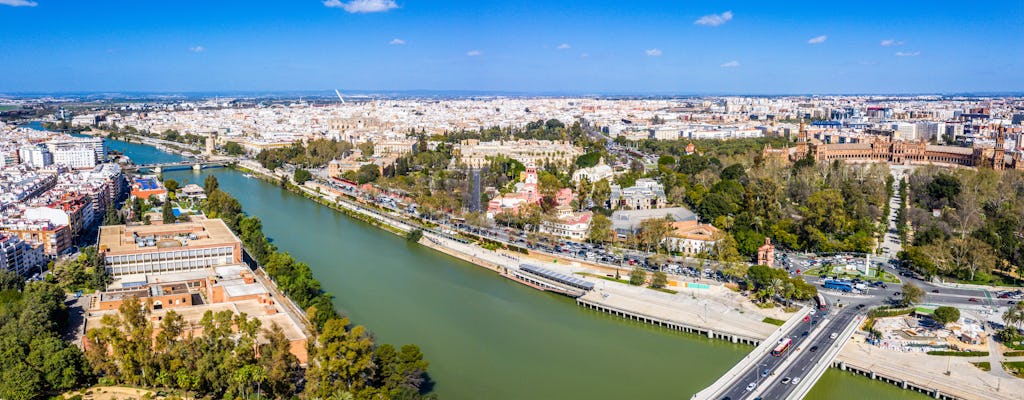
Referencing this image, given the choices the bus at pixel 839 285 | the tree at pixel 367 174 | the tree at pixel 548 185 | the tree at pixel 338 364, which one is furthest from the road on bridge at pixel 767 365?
the tree at pixel 367 174

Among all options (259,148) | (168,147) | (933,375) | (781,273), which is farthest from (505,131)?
(933,375)

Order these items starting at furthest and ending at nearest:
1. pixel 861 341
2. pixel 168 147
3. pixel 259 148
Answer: pixel 168 147 < pixel 259 148 < pixel 861 341

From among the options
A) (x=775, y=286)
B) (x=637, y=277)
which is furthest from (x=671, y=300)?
(x=775, y=286)

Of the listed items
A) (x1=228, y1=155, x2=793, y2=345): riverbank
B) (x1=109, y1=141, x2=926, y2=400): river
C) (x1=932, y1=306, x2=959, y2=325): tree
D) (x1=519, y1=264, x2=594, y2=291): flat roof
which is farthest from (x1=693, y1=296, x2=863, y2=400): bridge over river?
(x1=519, y1=264, x2=594, y2=291): flat roof

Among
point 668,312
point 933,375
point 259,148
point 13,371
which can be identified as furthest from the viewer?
point 259,148

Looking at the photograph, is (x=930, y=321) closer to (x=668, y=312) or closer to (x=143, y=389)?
(x=668, y=312)

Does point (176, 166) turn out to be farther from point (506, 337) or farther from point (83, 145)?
point (506, 337)
